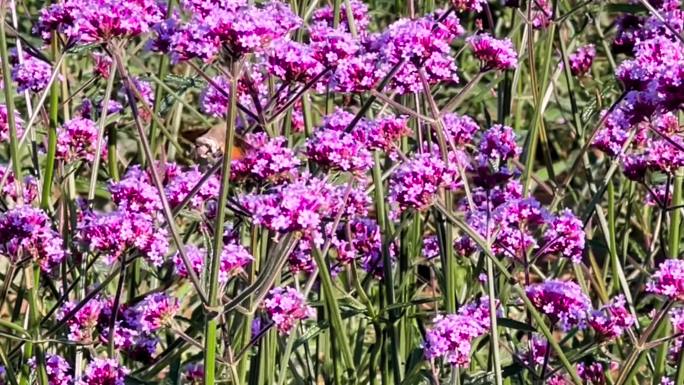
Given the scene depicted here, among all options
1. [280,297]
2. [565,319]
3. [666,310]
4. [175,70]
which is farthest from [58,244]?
[175,70]

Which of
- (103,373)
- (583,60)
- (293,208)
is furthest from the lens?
(583,60)

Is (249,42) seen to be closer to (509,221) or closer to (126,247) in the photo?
(126,247)

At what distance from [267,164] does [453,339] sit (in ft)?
1.48

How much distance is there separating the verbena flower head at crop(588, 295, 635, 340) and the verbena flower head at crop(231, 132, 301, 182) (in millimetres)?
632

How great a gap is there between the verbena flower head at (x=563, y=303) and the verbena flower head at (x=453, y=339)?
0.14 metres

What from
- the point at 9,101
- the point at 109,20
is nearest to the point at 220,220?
the point at 109,20

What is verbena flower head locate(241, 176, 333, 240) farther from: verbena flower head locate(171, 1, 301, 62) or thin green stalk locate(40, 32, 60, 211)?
thin green stalk locate(40, 32, 60, 211)

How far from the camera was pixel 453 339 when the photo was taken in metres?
2.26

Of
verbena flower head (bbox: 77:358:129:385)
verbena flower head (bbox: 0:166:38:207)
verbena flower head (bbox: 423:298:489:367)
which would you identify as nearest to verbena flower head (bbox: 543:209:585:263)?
verbena flower head (bbox: 423:298:489:367)

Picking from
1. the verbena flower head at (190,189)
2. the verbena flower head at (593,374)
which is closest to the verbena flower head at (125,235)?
the verbena flower head at (190,189)

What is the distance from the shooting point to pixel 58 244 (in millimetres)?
2430

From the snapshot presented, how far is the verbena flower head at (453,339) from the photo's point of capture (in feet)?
7.44

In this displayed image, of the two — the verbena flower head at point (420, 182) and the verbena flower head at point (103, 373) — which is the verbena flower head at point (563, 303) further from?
the verbena flower head at point (103, 373)

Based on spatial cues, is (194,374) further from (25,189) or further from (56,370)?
(25,189)
